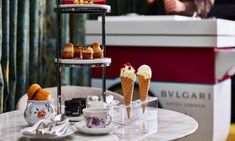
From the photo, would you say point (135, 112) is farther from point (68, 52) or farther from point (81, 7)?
point (81, 7)

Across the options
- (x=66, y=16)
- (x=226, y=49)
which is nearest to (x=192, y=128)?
(x=226, y=49)

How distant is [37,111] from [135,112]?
16.5 inches

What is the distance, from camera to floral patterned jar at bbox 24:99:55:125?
1.66 meters

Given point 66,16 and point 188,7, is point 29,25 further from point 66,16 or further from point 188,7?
point 188,7

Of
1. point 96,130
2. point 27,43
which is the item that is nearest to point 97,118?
point 96,130

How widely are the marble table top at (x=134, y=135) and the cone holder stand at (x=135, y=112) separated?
0.05 meters

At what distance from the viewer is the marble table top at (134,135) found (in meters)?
1.50

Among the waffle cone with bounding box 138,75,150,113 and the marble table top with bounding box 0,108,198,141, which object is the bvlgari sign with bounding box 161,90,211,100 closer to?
the marble table top with bounding box 0,108,198,141

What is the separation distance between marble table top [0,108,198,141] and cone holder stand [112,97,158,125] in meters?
0.05

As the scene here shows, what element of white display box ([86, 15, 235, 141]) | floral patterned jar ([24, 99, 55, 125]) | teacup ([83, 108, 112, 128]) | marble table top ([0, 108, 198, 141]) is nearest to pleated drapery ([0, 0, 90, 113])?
white display box ([86, 15, 235, 141])

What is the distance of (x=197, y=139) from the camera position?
2793 millimetres

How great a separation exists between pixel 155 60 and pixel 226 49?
20.1 inches

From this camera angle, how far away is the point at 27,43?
9.10 ft

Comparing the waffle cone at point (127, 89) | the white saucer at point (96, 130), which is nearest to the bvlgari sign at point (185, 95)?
the waffle cone at point (127, 89)
